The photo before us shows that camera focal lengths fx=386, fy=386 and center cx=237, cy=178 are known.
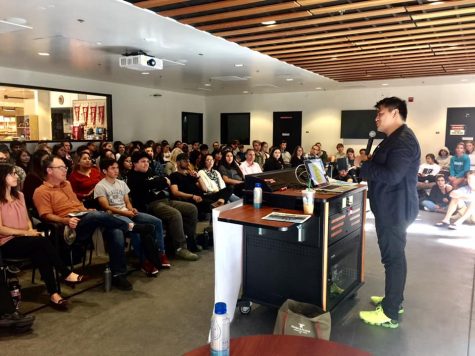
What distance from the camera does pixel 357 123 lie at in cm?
1166

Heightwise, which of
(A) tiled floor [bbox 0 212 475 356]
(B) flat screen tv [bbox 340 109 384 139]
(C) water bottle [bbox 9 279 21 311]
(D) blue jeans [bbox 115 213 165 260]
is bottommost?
(A) tiled floor [bbox 0 212 475 356]

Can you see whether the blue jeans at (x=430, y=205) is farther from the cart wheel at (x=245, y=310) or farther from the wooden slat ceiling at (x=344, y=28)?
the cart wheel at (x=245, y=310)

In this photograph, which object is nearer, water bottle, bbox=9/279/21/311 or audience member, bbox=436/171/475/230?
water bottle, bbox=9/279/21/311

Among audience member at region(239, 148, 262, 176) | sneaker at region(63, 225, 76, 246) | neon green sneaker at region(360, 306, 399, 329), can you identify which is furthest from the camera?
audience member at region(239, 148, 262, 176)

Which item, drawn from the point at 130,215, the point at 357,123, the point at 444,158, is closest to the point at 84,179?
the point at 130,215

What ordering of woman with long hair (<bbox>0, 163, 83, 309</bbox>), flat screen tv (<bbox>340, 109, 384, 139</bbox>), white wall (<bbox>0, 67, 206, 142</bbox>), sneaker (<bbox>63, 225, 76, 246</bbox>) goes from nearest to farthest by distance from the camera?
woman with long hair (<bbox>0, 163, 83, 309</bbox>) < sneaker (<bbox>63, 225, 76, 246</bbox>) < white wall (<bbox>0, 67, 206, 142</bbox>) < flat screen tv (<bbox>340, 109, 384, 139</bbox>)

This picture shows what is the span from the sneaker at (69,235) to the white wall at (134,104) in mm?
6391

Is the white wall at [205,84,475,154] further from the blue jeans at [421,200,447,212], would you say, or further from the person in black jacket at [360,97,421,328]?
the person in black jacket at [360,97,421,328]

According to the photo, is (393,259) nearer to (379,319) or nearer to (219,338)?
(379,319)

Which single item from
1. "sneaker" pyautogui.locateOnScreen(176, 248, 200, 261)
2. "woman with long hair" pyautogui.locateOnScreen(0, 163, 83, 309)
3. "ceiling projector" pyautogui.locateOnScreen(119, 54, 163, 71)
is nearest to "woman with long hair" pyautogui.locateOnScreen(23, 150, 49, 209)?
"woman with long hair" pyautogui.locateOnScreen(0, 163, 83, 309)

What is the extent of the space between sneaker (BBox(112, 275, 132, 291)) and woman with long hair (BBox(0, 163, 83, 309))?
457 mm

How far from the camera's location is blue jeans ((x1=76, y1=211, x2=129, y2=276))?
3471 millimetres

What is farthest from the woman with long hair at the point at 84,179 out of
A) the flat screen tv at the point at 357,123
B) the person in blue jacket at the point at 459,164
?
the flat screen tv at the point at 357,123

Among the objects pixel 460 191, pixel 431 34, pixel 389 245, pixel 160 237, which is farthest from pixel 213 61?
pixel 389 245
